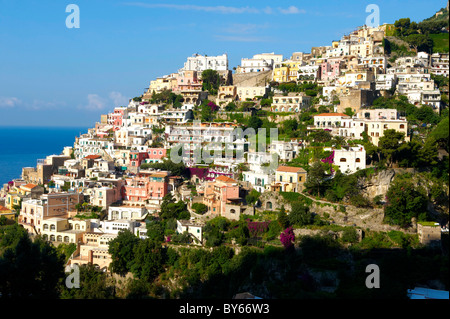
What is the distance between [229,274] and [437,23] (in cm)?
2811

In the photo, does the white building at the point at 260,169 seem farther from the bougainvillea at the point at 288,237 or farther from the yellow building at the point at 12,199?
the yellow building at the point at 12,199

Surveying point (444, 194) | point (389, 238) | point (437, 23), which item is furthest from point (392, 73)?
point (389, 238)

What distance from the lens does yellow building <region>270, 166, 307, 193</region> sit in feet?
67.3

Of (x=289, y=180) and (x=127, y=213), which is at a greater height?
(x=289, y=180)

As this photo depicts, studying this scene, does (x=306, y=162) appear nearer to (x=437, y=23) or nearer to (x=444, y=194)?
(x=444, y=194)

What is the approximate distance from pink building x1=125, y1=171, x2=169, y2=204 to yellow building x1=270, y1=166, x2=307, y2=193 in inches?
214

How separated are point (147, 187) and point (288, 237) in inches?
324

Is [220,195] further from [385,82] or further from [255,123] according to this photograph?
[385,82]

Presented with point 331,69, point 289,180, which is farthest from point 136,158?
point 331,69

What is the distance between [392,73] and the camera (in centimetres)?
2981

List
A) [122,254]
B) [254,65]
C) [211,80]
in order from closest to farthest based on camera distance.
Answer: [122,254]
[211,80]
[254,65]

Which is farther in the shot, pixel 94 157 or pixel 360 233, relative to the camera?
pixel 94 157

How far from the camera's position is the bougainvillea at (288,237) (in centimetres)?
1773

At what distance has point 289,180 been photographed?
20.7 m
